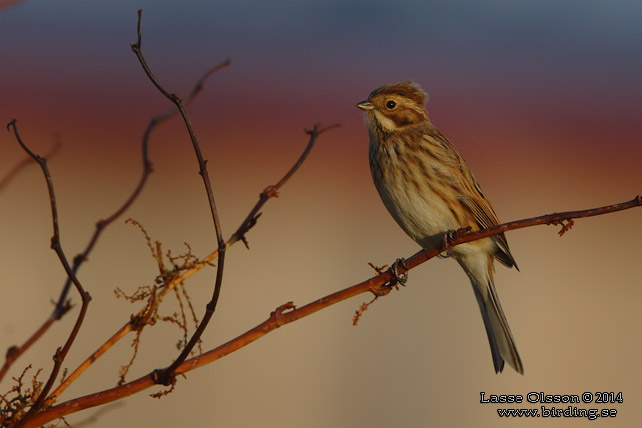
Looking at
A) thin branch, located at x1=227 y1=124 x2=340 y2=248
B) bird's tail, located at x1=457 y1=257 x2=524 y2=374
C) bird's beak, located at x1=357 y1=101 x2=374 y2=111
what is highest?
bird's beak, located at x1=357 y1=101 x2=374 y2=111

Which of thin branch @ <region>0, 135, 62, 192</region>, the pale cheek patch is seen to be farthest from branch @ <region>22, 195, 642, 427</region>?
the pale cheek patch

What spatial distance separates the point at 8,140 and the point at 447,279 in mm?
3958

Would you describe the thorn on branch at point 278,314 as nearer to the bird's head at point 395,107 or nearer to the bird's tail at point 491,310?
the bird's tail at point 491,310

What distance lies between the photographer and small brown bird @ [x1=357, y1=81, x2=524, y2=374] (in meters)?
3.30

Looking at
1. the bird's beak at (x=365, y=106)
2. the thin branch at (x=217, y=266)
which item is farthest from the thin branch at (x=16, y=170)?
the bird's beak at (x=365, y=106)

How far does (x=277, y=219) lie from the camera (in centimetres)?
777

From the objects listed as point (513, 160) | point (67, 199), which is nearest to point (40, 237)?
point (67, 199)

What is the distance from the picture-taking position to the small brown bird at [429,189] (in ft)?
10.8

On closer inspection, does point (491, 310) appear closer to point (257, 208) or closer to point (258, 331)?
point (257, 208)

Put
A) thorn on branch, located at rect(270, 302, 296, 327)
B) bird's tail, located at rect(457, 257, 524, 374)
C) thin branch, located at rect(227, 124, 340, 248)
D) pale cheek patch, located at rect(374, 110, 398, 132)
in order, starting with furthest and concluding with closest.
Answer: pale cheek patch, located at rect(374, 110, 398, 132) → bird's tail, located at rect(457, 257, 524, 374) → thin branch, located at rect(227, 124, 340, 248) → thorn on branch, located at rect(270, 302, 296, 327)

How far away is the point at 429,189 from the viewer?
11.0ft

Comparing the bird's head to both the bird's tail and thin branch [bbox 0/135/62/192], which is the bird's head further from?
thin branch [bbox 0/135/62/192]

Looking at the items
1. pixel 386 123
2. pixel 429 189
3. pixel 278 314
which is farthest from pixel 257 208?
pixel 386 123

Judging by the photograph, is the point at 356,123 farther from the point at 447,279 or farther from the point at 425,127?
the point at 425,127
